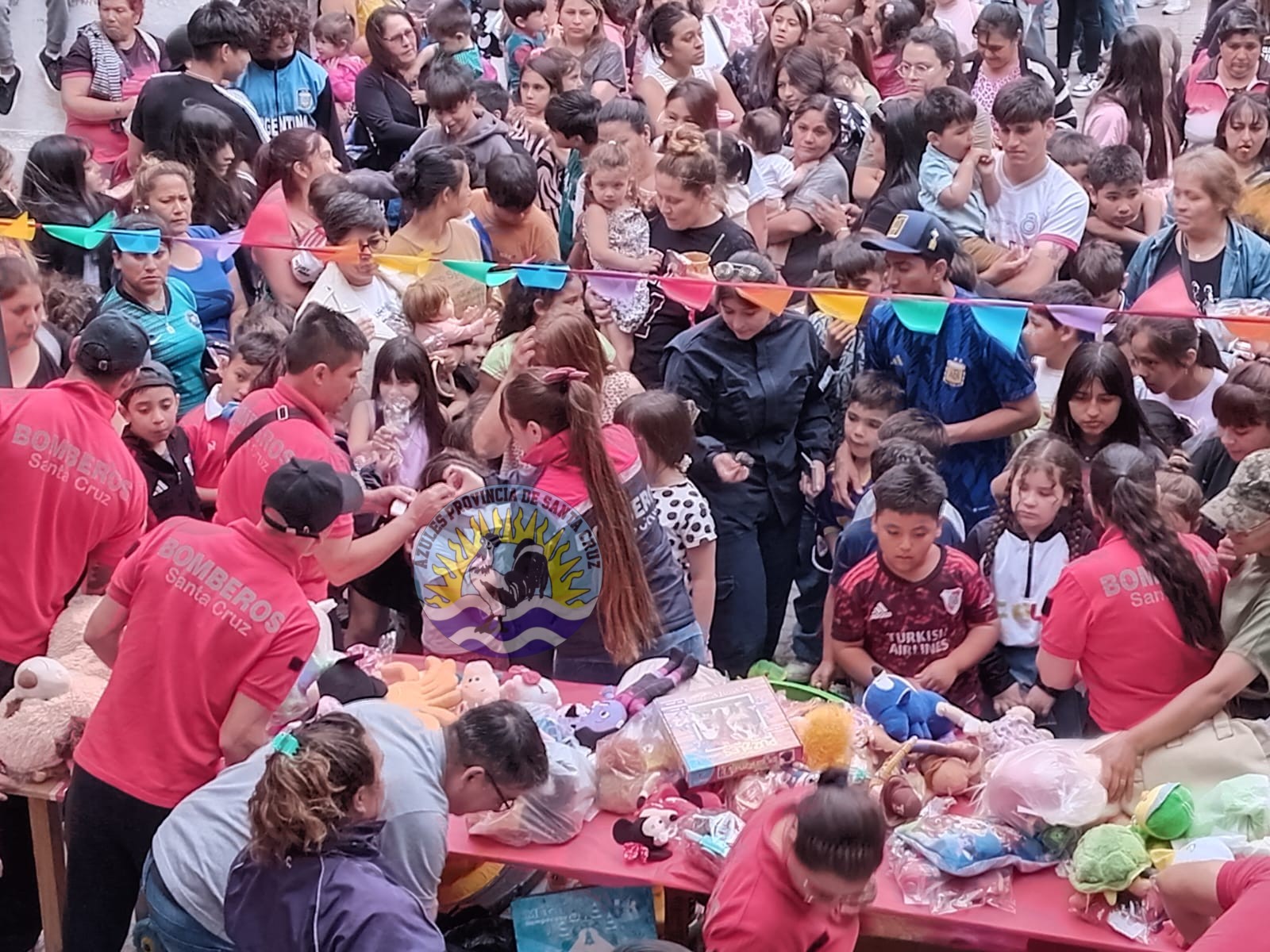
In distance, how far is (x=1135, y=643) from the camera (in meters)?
4.16

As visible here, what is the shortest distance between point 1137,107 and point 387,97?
3936 millimetres

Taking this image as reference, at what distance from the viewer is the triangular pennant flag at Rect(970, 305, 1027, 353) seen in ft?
17.4

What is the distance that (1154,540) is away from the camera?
418 centimetres

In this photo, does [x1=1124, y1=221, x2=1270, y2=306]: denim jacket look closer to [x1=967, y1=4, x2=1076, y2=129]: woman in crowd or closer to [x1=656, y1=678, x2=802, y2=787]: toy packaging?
[x1=967, y1=4, x2=1076, y2=129]: woman in crowd

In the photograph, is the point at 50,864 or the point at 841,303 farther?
the point at 841,303

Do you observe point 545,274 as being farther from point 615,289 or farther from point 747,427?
point 747,427

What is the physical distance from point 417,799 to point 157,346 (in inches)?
111

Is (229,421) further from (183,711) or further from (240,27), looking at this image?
(240,27)

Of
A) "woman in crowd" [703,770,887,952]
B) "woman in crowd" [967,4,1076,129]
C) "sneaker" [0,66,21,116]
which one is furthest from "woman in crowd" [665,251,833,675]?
"sneaker" [0,66,21,116]

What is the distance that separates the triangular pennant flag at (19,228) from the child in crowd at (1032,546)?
3929 mm

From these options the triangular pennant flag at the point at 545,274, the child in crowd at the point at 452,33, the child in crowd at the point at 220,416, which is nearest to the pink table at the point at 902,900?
the child in crowd at the point at 220,416

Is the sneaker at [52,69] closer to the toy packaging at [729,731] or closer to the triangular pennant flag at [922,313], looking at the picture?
the triangular pennant flag at [922,313]

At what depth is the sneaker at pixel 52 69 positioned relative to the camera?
389 inches

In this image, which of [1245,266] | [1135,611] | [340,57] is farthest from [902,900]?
[340,57]
